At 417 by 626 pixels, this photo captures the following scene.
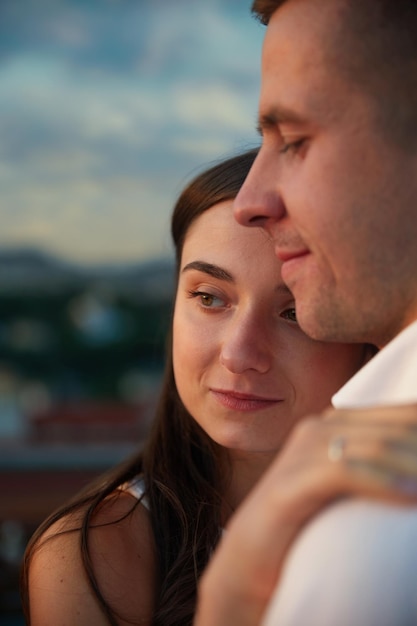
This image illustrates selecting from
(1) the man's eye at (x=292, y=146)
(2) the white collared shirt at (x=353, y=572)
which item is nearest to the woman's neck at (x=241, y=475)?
(1) the man's eye at (x=292, y=146)

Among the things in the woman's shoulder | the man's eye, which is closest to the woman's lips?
the woman's shoulder

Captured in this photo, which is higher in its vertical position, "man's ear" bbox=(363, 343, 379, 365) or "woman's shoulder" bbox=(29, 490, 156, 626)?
"man's ear" bbox=(363, 343, 379, 365)

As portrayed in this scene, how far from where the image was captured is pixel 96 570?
174 cm

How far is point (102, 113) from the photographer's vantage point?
173 inches

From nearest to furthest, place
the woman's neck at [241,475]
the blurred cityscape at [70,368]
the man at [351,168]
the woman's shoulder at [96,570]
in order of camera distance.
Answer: the man at [351,168] → the woman's shoulder at [96,570] → the woman's neck at [241,475] → the blurred cityscape at [70,368]

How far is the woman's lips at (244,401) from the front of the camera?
5.79 feet

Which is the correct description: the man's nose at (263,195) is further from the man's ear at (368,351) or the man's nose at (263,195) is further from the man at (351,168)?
the man's ear at (368,351)

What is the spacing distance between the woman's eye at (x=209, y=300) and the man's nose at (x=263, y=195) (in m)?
0.54

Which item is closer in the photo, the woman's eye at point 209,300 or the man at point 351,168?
the man at point 351,168

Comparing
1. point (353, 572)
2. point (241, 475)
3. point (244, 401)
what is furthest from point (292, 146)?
point (241, 475)

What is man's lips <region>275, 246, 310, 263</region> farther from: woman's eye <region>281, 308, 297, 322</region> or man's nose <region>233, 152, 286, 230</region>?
woman's eye <region>281, 308, 297, 322</region>

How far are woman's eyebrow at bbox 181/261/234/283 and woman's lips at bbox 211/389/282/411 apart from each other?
0.70 ft

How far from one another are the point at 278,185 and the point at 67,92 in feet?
10.8

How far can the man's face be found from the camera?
3.71 ft
